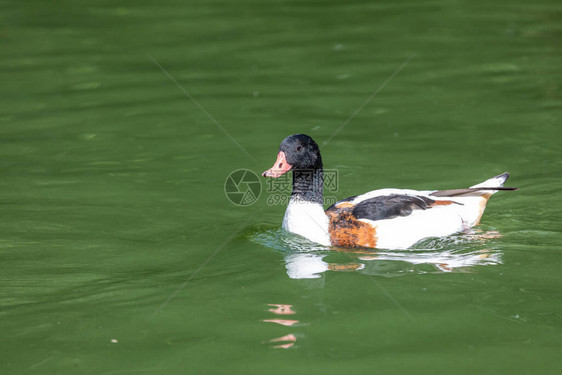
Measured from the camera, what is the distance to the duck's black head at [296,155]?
8.12 metres

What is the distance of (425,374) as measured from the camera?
541 centimetres

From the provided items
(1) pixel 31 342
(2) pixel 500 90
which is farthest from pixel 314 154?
(2) pixel 500 90

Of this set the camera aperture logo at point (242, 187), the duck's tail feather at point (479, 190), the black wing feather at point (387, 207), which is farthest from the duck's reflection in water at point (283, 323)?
the camera aperture logo at point (242, 187)

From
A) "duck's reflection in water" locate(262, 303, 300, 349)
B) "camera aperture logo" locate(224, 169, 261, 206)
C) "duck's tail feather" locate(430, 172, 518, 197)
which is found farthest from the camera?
"camera aperture logo" locate(224, 169, 261, 206)

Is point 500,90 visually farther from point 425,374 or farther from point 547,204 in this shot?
point 425,374

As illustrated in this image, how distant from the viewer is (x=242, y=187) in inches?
398

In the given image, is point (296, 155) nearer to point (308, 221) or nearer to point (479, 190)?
point (308, 221)

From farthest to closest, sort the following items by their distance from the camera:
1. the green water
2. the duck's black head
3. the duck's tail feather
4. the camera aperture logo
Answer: the camera aperture logo, the duck's tail feather, the duck's black head, the green water

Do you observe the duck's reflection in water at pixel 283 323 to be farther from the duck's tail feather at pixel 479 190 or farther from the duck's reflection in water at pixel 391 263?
the duck's tail feather at pixel 479 190

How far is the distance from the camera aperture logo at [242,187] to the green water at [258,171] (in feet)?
0.52

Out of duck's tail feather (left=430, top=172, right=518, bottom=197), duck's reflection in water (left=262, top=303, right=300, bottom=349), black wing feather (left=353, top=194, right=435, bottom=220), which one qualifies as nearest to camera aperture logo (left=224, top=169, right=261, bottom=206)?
black wing feather (left=353, top=194, right=435, bottom=220)

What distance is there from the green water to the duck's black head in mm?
810

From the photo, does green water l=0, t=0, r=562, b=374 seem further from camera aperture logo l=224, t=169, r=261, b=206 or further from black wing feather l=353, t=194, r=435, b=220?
black wing feather l=353, t=194, r=435, b=220

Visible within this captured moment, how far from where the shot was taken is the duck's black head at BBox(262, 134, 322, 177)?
812cm
